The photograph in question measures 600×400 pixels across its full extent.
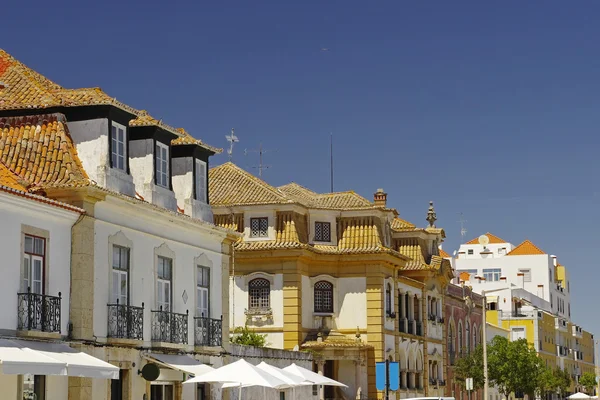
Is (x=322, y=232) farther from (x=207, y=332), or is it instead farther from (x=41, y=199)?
(x=41, y=199)

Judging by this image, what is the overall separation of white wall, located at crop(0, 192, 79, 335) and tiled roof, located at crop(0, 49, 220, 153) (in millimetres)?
3731

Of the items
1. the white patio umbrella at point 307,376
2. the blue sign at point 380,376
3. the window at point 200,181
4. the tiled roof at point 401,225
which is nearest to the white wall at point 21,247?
the window at point 200,181

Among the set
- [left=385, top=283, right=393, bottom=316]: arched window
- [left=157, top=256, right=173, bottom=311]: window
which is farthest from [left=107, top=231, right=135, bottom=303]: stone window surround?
[left=385, top=283, right=393, bottom=316]: arched window

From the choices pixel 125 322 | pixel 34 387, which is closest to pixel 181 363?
pixel 125 322

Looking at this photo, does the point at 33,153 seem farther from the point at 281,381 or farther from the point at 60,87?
the point at 281,381

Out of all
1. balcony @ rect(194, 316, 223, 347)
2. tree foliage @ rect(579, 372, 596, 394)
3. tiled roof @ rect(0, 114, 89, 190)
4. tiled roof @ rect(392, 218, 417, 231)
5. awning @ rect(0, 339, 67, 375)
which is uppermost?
tiled roof @ rect(392, 218, 417, 231)

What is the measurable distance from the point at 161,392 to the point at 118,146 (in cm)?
712

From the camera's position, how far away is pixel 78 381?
27203mm

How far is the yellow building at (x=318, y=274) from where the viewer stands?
168 feet

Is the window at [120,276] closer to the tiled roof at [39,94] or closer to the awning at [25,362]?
the tiled roof at [39,94]

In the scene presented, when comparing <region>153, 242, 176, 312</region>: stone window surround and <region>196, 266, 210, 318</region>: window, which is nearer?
<region>153, 242, 176, 312</region>: stone window surround

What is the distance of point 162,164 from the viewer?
32844mm

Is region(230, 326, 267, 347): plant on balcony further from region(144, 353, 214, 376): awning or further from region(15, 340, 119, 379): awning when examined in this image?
region(15, 340, 119, 379): awning

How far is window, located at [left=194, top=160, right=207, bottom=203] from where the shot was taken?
115 feet
